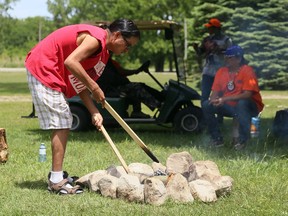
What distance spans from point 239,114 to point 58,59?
338 cm

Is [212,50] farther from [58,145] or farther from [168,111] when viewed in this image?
[58,145]

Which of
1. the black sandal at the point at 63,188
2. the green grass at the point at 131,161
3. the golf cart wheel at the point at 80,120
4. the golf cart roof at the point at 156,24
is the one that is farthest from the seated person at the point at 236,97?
the black sandal at the point at 63,188

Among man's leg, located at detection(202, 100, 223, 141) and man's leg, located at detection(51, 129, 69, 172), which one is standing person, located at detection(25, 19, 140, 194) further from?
man's leg, located at detection(202, 100, 223, 141)

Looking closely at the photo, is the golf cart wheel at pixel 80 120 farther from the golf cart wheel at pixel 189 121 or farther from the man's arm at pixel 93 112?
the man's arm at pixel 93 112

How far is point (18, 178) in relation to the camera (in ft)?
16.9

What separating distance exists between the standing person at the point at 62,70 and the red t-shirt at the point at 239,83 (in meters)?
3.04

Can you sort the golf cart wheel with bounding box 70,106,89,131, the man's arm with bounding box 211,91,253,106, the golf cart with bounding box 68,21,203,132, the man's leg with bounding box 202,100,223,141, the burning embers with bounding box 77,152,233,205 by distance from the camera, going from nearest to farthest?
1. the burning embers with bounding box 77,152,233,205
2. the man's arm with bounding box 211,91,253,106
3. the man's leg with bounding box 202,100,223,141
4. the golf cart with bounding box 68,21,203,132
5. the golf cart wheel with bounding box 70,106,89,131

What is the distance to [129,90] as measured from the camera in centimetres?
873

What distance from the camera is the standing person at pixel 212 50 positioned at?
8.71 meters

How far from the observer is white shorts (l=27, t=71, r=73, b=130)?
4445 mm

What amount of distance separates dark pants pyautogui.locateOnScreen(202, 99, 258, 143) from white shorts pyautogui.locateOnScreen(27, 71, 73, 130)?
3245 mm

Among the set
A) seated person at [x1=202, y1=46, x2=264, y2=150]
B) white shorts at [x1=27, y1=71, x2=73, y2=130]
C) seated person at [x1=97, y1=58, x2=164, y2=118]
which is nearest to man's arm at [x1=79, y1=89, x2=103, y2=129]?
white shorts at [x1=27, y1=71, x2=73, y2=130]

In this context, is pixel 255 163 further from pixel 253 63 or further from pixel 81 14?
pixel 81 14

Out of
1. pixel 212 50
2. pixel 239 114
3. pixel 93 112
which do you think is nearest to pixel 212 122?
pixel 239 114
